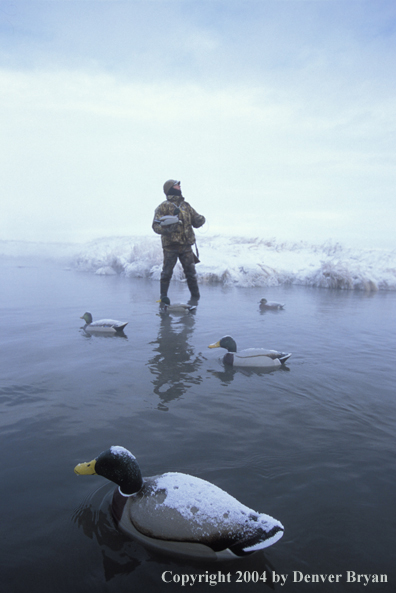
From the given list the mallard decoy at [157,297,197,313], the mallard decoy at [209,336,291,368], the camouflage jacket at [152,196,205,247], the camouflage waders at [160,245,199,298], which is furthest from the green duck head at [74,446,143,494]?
the camouflage jacket at [152,196,205,247]

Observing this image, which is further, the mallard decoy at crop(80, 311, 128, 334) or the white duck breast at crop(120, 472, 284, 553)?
the mallard decoy at crop(80, 311, 128, 334)

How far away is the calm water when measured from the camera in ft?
5.67

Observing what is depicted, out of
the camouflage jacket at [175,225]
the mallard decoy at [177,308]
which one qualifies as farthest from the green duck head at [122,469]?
the camouflage jacket at [175,225]

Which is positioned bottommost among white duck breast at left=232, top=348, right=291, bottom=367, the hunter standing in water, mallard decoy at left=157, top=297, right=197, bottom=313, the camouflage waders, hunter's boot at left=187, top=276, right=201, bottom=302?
white duck breast at left=232, top=348, right=291, bottom=367

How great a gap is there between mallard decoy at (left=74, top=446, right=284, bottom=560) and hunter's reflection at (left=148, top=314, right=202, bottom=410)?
1.31m

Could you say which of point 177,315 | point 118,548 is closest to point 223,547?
point 118,548

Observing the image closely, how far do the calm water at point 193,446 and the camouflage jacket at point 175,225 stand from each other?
4.10 m

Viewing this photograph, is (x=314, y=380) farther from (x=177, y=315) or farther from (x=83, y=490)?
(x=177, y=315)

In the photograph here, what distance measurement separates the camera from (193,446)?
265 cm

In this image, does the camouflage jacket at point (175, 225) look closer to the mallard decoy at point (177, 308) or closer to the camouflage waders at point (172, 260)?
the camouflage waders at point (172, 260)

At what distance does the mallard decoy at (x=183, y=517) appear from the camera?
1.69 m

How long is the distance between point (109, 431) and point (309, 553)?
1.71 meters

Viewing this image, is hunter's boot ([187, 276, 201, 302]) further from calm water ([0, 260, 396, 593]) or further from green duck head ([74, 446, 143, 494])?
green duck head ([74, 446, 143, 494])

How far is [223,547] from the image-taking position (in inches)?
67.1
